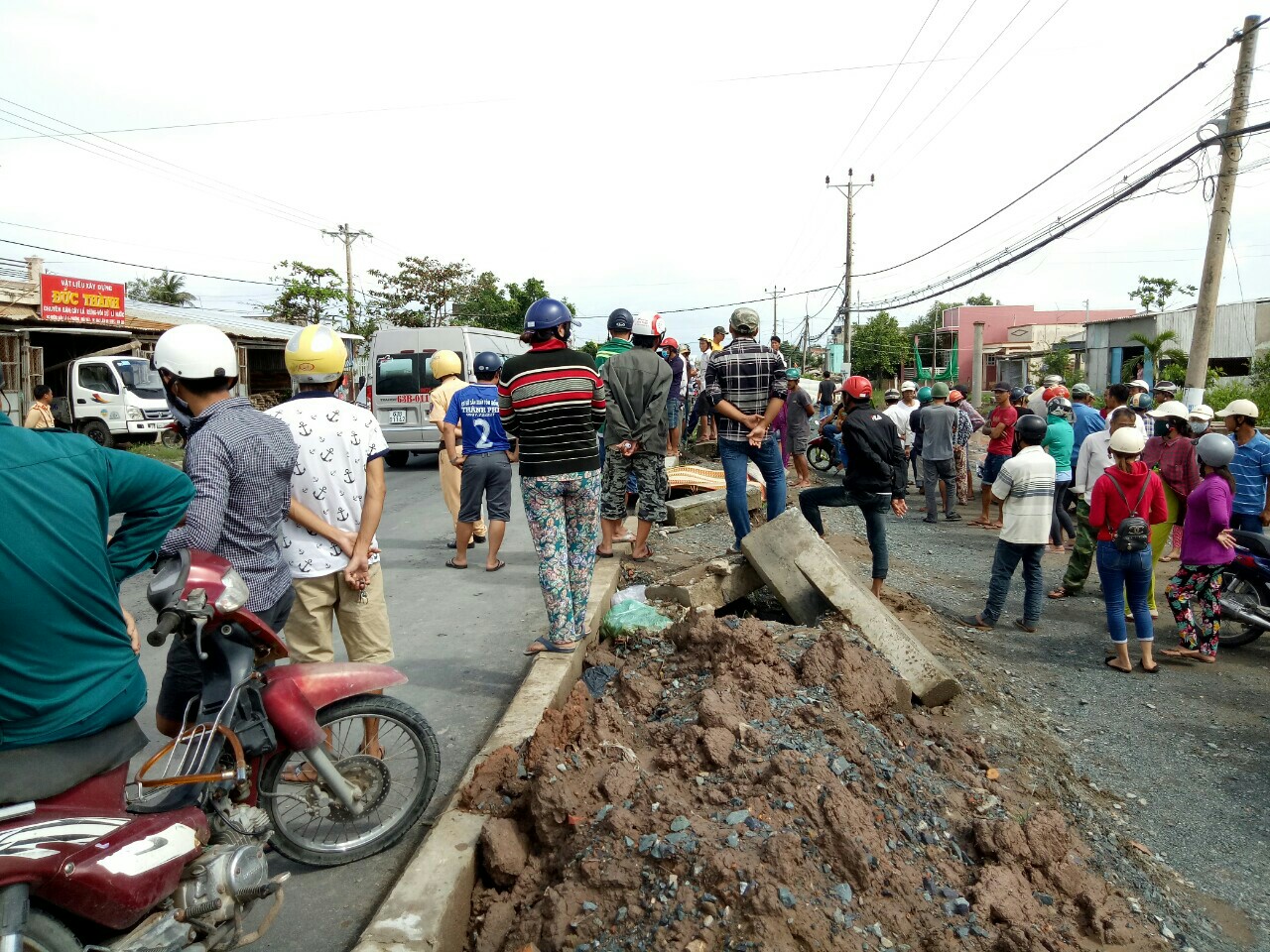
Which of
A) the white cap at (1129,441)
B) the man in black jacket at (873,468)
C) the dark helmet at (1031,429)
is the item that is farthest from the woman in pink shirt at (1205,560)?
the man in black jacket at (873,468)

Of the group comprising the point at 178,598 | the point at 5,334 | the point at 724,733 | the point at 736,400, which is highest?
the point at 5,334

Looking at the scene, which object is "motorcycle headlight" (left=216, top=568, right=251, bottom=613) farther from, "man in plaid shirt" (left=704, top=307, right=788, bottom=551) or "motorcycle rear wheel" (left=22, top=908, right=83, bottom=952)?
"man in plaid shirt" (left=704, top=307, right=788, bottom=551)

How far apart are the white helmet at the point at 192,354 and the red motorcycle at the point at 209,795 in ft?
2.12

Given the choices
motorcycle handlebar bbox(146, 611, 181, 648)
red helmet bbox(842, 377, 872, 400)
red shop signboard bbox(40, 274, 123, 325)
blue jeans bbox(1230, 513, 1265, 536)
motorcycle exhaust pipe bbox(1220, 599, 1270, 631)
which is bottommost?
motorcycle exhaust pipe bbox(1220, 599, 1270, 631)

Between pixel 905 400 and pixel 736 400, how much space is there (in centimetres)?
713

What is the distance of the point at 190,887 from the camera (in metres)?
2.32

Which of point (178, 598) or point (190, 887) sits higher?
point (178, 598)

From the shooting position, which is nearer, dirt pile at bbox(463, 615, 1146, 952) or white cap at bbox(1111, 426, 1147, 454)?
dirt pile at bbox(463, 615, 1146, 952)

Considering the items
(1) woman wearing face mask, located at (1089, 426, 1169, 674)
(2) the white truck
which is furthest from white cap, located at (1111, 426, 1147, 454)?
(2) the white truck

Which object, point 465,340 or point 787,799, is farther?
point 465,340

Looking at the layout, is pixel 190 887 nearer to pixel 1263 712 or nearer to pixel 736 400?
pixel 736 400

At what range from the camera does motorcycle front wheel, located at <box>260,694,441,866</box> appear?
2980mm

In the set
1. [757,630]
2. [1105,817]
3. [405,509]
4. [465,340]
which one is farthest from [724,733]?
[465,340]

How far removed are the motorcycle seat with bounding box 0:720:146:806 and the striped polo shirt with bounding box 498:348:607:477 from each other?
2.50m
